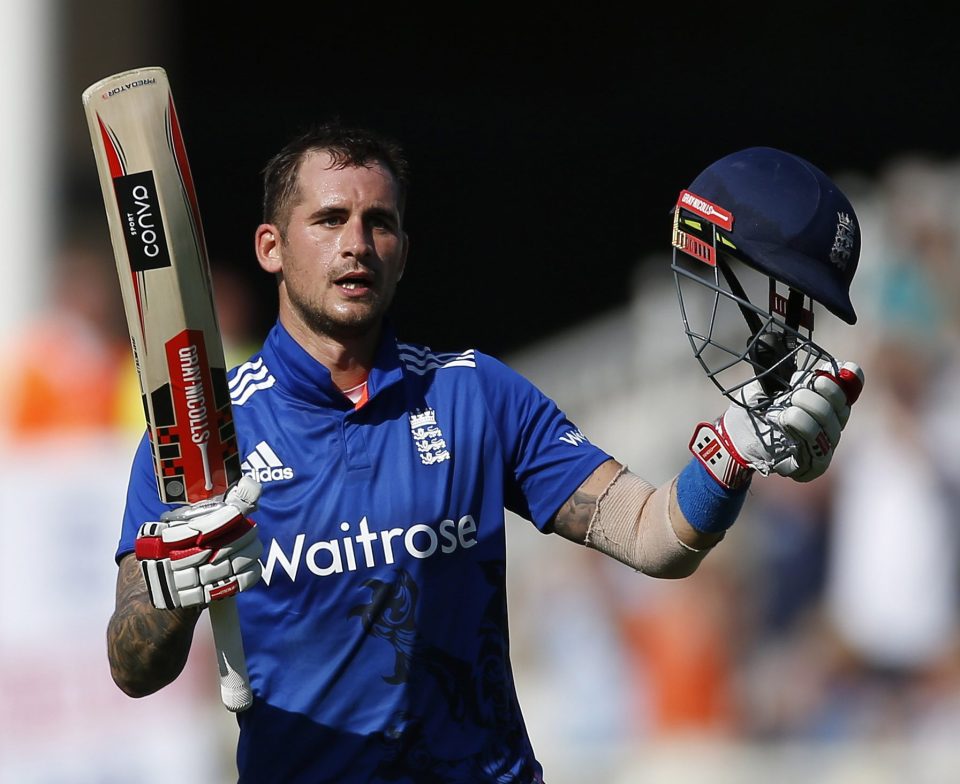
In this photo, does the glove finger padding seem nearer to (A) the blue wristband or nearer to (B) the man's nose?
(A) the blue wristband

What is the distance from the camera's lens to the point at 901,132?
42.7 feet

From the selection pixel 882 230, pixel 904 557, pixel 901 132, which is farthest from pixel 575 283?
pixel 904 557

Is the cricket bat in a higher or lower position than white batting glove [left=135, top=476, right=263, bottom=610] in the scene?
higher

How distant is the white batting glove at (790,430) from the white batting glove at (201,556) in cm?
85

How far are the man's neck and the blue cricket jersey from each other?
5cm

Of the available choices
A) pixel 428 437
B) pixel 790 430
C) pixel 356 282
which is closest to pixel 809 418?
pixel 790 430

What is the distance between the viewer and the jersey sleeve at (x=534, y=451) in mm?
3309

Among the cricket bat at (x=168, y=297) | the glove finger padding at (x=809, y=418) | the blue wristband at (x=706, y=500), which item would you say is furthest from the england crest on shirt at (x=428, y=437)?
the glove finger padding at (x=809, y=418)

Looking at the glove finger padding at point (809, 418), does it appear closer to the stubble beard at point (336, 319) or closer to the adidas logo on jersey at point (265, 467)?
the stubble beard at point (336, 319)

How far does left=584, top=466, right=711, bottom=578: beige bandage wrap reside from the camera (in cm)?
313

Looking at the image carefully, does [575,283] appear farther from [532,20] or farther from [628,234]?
[532,20]

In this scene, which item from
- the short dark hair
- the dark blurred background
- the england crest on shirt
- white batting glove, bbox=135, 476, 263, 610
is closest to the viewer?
white batting glove, bbox=135, 476, 263, 610

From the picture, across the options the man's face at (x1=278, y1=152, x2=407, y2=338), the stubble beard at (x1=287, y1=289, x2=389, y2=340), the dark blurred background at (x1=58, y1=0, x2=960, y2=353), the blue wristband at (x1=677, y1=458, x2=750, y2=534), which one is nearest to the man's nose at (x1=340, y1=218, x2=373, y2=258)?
the man's face at (x1=278, y1=152, x2=407, y2=338)

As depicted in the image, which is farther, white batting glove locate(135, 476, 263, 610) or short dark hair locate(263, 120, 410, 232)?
short dark hair locate(263, 120, 410, 232)
